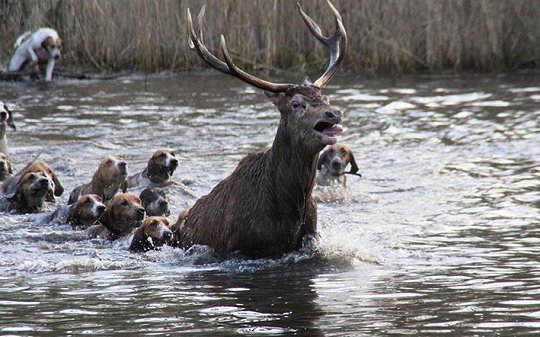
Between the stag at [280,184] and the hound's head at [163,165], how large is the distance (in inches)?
170

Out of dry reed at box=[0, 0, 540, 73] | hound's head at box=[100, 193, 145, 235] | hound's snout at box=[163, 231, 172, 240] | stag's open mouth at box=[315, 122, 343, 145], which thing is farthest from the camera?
dry reed at box=[0, 0, 540, 73]

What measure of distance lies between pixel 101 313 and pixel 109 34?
16641mm

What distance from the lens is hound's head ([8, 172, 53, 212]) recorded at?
1310 cm

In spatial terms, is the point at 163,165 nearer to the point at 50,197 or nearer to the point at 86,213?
the point at 50,197

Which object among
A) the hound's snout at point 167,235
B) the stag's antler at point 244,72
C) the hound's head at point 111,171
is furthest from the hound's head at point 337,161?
the hound's snout at point 167,235

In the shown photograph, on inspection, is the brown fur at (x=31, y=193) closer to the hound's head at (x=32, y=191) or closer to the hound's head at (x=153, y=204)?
the hound's head at (x=32, y=191)

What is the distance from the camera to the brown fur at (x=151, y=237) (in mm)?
10812

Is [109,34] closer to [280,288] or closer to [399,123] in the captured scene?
[399,123]

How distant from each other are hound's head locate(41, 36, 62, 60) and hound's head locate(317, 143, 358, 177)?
10366 mm

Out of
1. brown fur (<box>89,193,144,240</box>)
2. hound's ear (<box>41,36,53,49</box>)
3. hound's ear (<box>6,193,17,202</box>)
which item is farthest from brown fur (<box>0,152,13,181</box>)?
hound's ear (<box>41,36,53,49</box>)

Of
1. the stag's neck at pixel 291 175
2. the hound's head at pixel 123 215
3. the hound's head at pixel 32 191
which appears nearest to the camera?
the stag's neck at pixel 291 175

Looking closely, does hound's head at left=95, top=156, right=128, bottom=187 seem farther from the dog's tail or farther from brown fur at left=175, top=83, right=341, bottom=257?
the dog's tail

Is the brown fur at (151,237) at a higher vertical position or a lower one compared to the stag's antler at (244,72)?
lower

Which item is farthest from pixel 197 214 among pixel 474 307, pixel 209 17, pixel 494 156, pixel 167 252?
pixel 209 17
